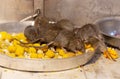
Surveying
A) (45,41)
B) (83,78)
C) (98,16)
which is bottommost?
(83,78)

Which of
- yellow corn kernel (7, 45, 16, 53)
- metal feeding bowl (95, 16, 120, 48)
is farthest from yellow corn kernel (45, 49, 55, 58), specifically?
metal feeding bowl (95, 16, 120, 48)

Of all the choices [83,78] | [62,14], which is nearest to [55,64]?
[83,78]

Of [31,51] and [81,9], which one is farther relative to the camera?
[81,9]

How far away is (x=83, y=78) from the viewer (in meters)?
0.83

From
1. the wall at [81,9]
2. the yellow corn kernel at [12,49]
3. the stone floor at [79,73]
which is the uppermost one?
the wall at [81,9]

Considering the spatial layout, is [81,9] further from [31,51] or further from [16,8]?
[31,51]

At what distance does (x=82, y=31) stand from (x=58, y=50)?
0.11m

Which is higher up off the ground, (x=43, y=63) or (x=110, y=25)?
(x=110, y=25)

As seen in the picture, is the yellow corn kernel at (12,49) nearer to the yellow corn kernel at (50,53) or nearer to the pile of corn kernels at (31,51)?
the pile of corn kernels at (31,51)

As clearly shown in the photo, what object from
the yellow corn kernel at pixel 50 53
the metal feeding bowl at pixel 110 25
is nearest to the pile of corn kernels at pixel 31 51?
the yellow corn kernel at pixel 50 53

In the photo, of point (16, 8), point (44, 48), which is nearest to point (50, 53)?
point (44, 48)


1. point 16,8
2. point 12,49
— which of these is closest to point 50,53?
point 12,49

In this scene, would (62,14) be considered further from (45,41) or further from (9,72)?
(9,72)

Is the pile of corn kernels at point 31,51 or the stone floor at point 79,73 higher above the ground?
the pile of corn kernels at point 31,51
